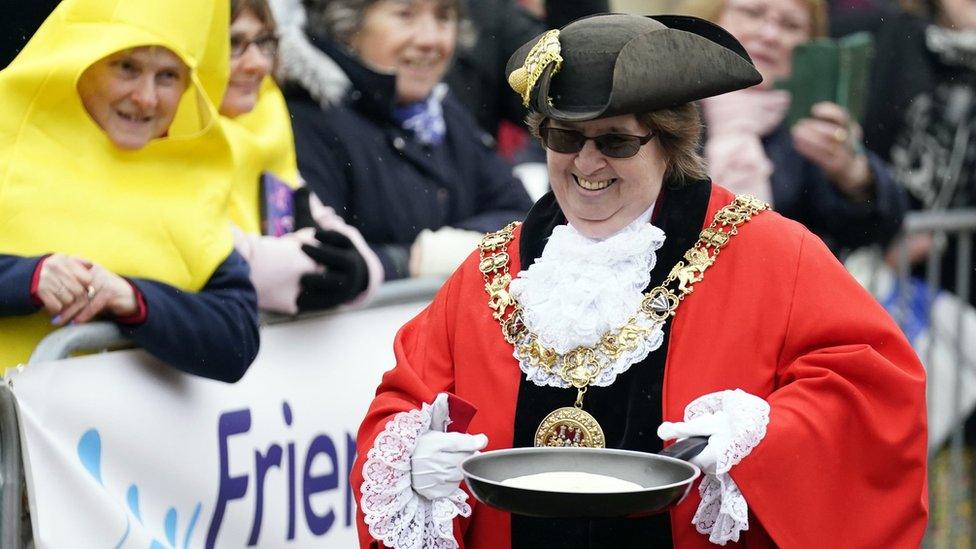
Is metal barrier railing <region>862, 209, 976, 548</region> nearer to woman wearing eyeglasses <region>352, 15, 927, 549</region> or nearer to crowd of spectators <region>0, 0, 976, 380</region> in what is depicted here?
crowd of spectators <region>0, 0, 976, 380</region>

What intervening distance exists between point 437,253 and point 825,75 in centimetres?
205

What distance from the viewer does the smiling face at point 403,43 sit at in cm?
646

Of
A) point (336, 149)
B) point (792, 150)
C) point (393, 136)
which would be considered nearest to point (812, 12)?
point (792, 150)

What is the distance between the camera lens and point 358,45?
21.3 feet

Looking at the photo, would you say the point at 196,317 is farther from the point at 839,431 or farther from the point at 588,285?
the point at 839,431

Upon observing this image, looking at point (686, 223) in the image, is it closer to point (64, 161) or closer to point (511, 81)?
point (511, 81)

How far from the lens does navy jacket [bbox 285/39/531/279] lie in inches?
243

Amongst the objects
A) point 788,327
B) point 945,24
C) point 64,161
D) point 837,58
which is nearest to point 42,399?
point 64,161

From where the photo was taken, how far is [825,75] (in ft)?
23.6

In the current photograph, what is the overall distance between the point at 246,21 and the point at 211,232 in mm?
917

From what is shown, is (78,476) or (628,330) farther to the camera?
(78,476)

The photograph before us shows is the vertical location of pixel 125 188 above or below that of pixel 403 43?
above

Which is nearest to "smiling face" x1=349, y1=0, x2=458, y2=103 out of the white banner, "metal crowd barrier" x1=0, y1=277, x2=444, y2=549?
the white banner

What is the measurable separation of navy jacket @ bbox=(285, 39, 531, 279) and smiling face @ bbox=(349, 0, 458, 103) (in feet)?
0.58
